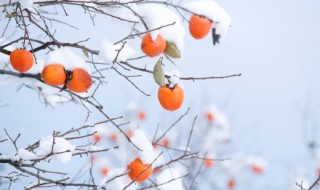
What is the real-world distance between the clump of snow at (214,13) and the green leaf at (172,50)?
299 mm

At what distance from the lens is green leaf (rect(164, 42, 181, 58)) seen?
1.86 metres

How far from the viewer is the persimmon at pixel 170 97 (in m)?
1.84

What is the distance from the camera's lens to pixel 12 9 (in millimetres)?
1990

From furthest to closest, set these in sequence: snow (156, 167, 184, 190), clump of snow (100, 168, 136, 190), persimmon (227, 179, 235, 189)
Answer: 1. persimmon (227, 179, 235, 189)
2. snow (156, 167, 184, 190)
3. clump of snow (100, 168, 136, 190)

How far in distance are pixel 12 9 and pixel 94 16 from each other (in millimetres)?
470

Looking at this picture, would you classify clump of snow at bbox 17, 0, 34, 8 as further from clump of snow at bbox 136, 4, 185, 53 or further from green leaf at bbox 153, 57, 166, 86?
green leaf at bbox 153, 57, 166, 86

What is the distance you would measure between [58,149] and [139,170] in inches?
17.7

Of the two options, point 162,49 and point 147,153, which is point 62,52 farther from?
point 147,153

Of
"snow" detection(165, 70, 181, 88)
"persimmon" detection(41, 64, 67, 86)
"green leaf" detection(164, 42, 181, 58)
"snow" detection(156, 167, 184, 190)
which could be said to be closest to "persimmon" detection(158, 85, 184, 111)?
"snow" detection(165, 70, 181, 88)

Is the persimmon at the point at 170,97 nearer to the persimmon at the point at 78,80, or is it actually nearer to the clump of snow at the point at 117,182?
the persimmon at the point at 78,80

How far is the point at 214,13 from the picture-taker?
2.03 m

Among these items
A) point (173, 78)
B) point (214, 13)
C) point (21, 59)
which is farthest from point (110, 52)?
point (214, 13)

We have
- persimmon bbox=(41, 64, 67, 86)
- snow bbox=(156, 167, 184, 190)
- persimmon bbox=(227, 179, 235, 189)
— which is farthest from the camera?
persimmon bbox=(227, 179, 235, 189)

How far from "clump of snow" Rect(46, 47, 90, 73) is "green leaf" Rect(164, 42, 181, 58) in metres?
0.40
